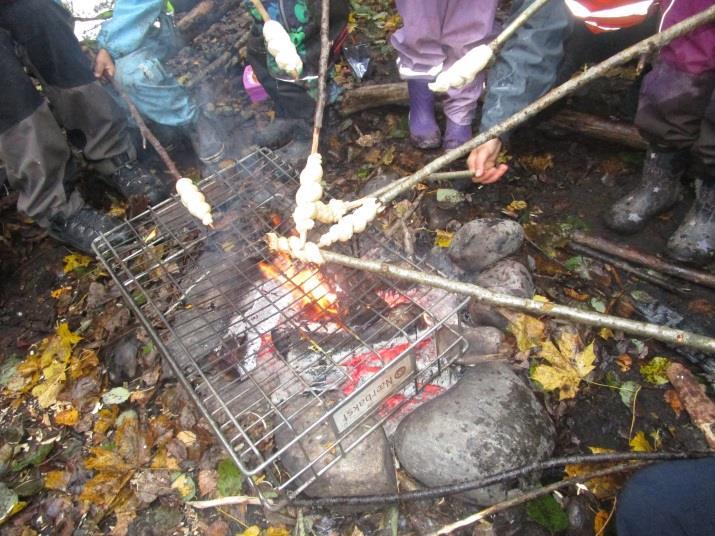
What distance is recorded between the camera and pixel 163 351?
2857mm

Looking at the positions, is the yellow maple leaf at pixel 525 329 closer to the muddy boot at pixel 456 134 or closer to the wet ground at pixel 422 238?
the wet ground at pixel 422 238

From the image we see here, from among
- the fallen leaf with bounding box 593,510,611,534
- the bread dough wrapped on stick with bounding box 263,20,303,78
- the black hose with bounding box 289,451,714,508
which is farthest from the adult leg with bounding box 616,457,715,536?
the bread dough wrapped on stick with bounding box 263,20,303,78

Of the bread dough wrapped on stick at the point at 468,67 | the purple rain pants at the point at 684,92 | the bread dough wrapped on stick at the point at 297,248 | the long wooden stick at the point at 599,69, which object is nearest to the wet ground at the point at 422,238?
the purple rain pants at the point at 684,92

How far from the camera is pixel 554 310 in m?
2.08

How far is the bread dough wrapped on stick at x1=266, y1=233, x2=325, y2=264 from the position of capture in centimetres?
296

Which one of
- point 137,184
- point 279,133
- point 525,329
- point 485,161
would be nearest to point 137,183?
point 137,184

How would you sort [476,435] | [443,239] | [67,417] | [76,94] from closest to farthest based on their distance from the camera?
[476,435] < [67,417] < [443,239] < [76,94]

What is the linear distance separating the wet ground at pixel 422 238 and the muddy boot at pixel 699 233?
261mm

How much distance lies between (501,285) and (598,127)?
222 centimetres

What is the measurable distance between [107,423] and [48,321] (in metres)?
1.48

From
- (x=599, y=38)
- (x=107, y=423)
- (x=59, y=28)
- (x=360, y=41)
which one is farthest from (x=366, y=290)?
(x=360, y=41)

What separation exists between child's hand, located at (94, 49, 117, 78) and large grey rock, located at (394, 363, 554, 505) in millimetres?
4763

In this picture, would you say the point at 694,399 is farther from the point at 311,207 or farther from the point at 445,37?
the point at 445,37

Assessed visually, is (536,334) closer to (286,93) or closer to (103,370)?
(103,370)
